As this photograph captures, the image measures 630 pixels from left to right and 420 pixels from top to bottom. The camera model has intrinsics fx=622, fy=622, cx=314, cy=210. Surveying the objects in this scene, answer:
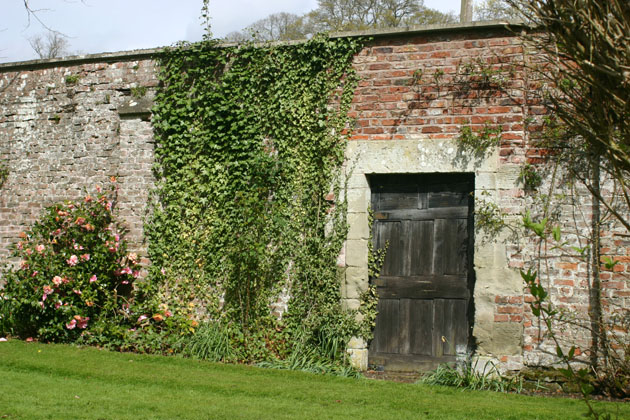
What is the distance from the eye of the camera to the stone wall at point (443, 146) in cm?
639

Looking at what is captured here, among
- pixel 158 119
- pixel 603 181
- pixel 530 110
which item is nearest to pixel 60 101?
pixel 158 119

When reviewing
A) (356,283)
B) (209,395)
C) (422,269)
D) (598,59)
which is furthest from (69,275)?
(598,59)

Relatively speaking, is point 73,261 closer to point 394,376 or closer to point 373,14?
point 394,376

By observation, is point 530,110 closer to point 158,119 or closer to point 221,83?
point 221,83

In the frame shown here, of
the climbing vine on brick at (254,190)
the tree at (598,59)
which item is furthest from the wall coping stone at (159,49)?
the tree at (598,59)

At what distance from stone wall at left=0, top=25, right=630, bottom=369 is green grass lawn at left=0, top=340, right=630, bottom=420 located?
1.03 meters

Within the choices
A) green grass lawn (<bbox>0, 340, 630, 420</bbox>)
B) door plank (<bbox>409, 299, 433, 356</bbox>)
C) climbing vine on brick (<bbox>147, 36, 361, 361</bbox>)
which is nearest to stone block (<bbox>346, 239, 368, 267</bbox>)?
climbing vine on brick (<bbox>147, 36, 361, 361</bbox>)

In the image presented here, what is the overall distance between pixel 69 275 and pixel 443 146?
15.2 ft

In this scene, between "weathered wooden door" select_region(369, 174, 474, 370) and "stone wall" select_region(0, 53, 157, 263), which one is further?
"stone wall" select_region(0, 53, 157, 263)

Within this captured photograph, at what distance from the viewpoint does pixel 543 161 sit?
6.52m

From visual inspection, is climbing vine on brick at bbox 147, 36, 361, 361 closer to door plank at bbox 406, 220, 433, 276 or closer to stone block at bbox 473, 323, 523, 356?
door plank at bbox 406, 220, 433, 276

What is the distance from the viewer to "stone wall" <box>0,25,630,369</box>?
21.0 feet

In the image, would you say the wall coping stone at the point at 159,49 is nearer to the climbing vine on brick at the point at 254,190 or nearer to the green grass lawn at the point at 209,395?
the climbing vine on brick at the point at 254,190

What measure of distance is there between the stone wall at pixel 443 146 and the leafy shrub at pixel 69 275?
12.6 inches
